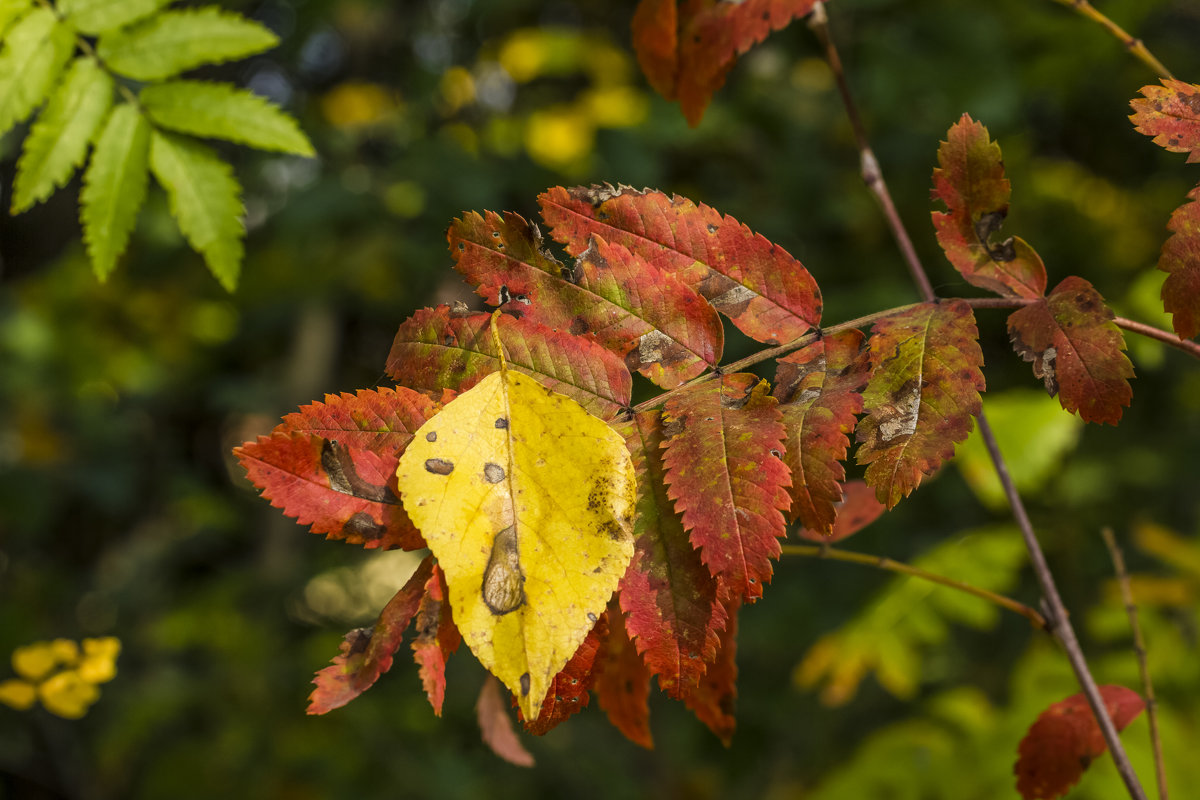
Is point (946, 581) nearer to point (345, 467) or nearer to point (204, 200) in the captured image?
point (345, 467)

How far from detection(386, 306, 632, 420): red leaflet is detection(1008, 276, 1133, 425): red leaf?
0.24m

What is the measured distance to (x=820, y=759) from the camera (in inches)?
111

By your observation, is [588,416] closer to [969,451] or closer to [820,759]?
[969,451]

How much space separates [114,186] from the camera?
0.75 metres

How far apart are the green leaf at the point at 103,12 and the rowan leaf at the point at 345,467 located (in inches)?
20.4

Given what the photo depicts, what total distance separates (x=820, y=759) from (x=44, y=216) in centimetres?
370

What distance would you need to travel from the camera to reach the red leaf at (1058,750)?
26.1 inches

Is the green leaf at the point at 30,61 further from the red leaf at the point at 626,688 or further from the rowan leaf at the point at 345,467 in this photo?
the red leaf at the point at 626,688

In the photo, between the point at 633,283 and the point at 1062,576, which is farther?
the point at 1062,576

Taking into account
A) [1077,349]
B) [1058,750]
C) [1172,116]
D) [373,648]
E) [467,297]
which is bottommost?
[467,297]

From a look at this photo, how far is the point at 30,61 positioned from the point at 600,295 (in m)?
0.56

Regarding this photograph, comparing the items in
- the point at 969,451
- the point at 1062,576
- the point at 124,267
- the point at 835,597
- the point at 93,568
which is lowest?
the point at 93,568

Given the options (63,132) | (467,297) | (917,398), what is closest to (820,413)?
(917,398)

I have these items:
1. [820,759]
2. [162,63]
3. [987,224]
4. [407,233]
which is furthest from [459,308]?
[820,759]
